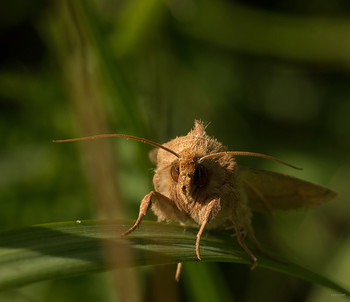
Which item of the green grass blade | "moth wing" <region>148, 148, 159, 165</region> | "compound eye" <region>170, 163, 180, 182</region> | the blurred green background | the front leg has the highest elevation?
the blurred green background

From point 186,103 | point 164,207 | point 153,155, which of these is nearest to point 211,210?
point 164,207

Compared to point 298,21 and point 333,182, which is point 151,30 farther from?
point 333,182

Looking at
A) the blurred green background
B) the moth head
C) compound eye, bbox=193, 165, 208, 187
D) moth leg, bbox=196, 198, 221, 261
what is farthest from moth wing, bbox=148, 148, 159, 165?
moth leg, bbox=196, 198, 221, 261

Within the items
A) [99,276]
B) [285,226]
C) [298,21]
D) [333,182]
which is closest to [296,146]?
[333,182]

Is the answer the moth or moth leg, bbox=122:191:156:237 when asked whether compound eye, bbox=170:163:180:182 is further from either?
moth leg, bbox=122:191:156:237

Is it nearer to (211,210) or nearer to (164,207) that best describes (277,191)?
(211,210)
